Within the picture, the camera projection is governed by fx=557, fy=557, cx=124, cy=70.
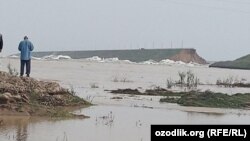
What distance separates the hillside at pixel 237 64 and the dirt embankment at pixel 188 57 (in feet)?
34.4

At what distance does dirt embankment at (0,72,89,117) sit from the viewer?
575 inches

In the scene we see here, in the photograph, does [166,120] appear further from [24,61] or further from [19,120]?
[24,61]

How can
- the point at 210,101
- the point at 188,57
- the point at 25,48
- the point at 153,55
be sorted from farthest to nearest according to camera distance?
the point at 188,57
the point at 153,55
the point at 210,101
the point at 25,48

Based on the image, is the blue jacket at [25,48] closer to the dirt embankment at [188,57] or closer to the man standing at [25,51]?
the man standing at [25,51]

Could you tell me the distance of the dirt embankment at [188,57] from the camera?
143 m

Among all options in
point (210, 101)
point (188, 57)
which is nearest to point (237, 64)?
point (188, 57)

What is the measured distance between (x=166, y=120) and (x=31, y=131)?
4373 mm

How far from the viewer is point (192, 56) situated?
492 ft

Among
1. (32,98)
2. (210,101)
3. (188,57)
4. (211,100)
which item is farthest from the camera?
(188,57)

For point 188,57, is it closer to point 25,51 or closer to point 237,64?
point 237,64

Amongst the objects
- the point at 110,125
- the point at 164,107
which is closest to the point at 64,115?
the point at 110,125

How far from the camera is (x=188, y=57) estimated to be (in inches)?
5817

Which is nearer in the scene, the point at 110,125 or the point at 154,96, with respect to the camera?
the point at 110,125

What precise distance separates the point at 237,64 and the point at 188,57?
1849cm
